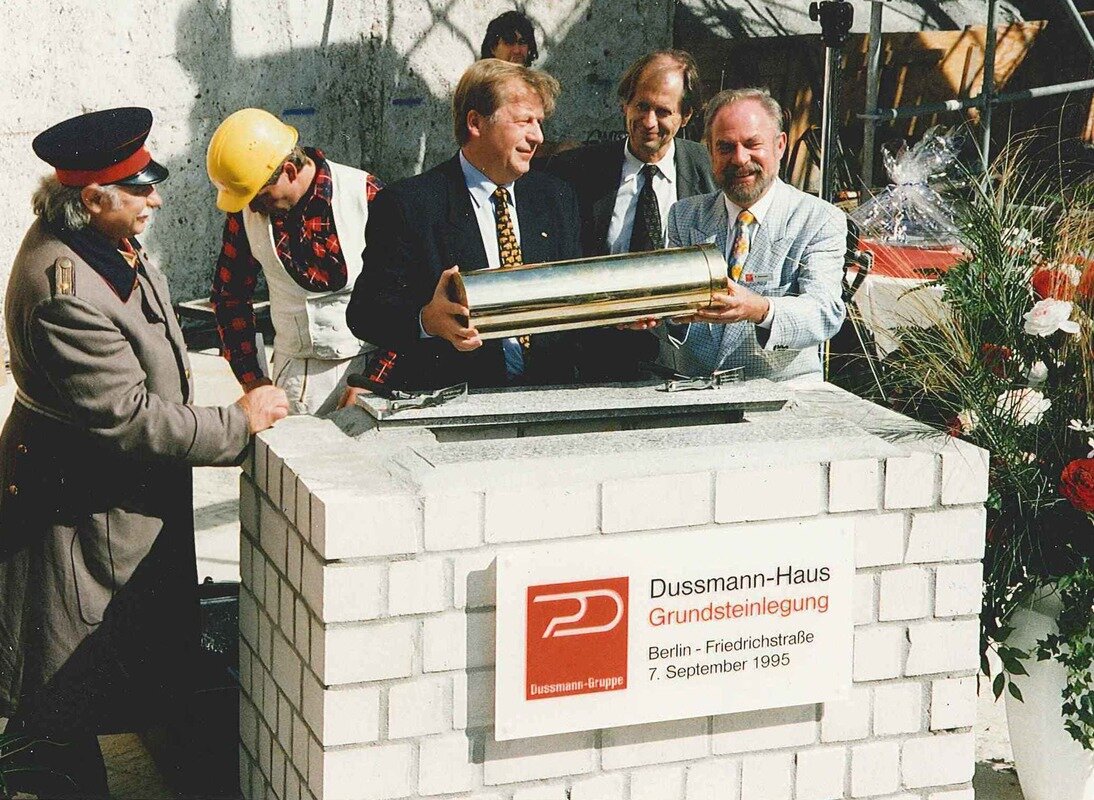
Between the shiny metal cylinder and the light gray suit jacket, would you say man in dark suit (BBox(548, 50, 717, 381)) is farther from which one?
the shiny metal cylinder

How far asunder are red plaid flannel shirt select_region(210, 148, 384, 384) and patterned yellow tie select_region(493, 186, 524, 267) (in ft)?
2.18

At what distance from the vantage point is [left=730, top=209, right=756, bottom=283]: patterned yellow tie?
3.57 meters

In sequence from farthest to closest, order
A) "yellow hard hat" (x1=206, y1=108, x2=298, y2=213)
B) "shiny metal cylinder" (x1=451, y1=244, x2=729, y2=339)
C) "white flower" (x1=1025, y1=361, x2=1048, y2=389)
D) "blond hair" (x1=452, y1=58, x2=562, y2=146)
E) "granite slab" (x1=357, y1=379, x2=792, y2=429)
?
"yellow hard hat" (x1=206, y1=108, x2=298, y2=213), "blond hair" (x1=452, y1=58, x2=562, y2=146), "white flower" (x1=1025, y1=361, x2=1048, y2=389), "granite slab" (x1=357, y1=379, x2=792, y2=429), "shiny metal cylinder" (x1=451, y1=244, x2=729, y2=339)

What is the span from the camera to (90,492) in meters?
3.26

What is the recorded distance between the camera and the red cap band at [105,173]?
3.22m

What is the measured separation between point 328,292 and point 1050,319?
1.94 metres

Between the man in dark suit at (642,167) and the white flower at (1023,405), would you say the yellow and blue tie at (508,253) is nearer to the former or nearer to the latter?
the man in dark suit at (642,167)

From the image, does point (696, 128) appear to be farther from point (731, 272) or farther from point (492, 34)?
point (731, 272)

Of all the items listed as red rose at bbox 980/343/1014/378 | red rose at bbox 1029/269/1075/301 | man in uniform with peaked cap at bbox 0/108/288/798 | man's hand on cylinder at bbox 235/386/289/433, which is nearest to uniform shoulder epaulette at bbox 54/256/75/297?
man in uniform with peaked cap at bbox 0/108/288/798

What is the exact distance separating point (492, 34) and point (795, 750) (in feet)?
17.9

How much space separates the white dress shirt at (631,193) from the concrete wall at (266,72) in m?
4.81

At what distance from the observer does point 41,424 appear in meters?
3.28

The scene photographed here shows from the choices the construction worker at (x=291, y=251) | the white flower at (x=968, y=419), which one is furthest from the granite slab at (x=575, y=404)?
the construction worker at (x=291, y=251)

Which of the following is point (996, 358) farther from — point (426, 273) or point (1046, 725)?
point (426, 273)
